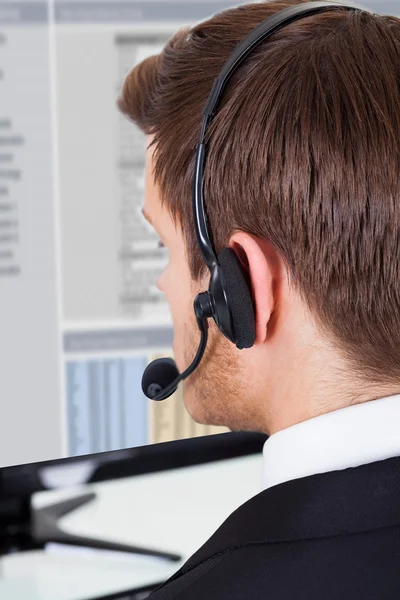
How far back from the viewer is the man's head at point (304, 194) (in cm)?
47

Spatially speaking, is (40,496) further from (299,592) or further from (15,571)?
(299,592)

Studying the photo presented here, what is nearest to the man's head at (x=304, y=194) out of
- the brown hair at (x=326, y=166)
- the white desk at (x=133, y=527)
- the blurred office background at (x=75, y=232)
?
the brown hair at (x=326, y=166)

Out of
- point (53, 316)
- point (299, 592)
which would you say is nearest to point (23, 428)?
point (53, 316)

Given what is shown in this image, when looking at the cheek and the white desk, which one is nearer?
the cheek

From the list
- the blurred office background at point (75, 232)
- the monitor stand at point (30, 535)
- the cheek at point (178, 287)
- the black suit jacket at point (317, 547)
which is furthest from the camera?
the monitor stand at point (30, 535)

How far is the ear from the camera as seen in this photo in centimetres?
50

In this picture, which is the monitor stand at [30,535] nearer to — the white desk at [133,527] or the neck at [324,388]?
the white desk at [133,527]

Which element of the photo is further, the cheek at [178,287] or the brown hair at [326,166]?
the cheek at [178,287]

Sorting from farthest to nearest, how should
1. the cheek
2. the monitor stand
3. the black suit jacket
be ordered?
1. the monitor stand
2. the cheek
3. the black suit jacket

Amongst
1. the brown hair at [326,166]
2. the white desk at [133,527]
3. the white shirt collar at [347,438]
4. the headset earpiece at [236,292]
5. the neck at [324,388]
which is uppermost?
the brown hair at [326,166]

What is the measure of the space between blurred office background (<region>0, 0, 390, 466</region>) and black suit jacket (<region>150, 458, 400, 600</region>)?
36cm

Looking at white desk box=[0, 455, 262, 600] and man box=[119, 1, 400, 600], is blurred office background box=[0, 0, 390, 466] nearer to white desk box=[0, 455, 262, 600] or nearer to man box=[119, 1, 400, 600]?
white desk box=[0, 455, 262, 600]

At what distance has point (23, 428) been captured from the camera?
0.79 metres

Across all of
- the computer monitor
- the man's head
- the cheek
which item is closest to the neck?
the man's head
